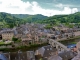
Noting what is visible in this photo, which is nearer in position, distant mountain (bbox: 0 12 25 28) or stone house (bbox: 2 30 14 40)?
stone house (bbox: 2 30 14 40)

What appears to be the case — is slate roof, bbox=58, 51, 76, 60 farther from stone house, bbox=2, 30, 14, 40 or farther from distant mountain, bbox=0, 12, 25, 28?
distant mountain, bbox=0, 12, 25, 28

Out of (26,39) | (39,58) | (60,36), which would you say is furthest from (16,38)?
(39,58)

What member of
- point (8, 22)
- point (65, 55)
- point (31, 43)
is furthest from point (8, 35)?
point (8, 22)

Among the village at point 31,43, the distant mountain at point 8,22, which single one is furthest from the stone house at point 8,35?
the distant mountain at point 8,22

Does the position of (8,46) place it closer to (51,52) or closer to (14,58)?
(51,52)

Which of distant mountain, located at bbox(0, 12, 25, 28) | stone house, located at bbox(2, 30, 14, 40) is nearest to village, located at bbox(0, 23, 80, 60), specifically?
stone house, located at bbox(2, 30, 14, 40)

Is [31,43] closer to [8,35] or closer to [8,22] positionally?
[8,35]

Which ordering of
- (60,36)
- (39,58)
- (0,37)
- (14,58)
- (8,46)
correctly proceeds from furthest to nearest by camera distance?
(60,36) → (0,37) → (8,46) → (39,58) → (14,58)

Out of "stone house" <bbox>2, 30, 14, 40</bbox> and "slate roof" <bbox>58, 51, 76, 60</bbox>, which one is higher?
"slate roof" <bbox>58, 51, 76, 60</bbox>

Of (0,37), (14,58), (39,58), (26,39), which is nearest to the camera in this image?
(14,58)

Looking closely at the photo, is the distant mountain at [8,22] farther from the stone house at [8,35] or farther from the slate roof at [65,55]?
the slate roof at [65,55]

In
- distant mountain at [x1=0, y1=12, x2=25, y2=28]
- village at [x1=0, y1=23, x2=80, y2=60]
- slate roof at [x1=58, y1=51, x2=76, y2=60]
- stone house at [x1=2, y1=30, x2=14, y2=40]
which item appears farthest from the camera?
distant mountain at [x1=0, y1=12, x2=25, y2=28]
